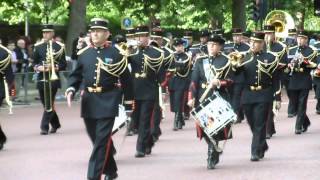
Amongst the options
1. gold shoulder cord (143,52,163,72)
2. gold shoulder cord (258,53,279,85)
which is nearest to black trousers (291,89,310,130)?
gold shoulder cord (258,53,279,85)

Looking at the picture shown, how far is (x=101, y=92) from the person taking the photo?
10.3 m

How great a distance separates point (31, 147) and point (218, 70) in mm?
4092

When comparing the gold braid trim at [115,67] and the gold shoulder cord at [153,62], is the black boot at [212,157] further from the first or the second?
the gold shoulder cord at [153,62]

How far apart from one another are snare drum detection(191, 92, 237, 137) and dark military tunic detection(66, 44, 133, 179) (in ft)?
5.60

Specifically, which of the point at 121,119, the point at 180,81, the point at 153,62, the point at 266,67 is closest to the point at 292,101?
the point at 180,81

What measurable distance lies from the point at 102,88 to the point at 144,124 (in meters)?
2.96

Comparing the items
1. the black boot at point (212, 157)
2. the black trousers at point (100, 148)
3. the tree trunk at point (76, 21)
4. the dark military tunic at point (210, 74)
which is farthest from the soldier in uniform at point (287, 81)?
the tree trunk at point (76, 21)

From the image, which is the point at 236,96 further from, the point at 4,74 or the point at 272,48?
the point at 4,74

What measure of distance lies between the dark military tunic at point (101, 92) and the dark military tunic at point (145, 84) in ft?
8.83

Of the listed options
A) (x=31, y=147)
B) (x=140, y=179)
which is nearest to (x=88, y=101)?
(x=140, y=179)

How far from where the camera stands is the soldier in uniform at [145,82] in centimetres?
1319

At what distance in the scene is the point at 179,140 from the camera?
1557cm

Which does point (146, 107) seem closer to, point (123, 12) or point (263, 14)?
point (263, 14)

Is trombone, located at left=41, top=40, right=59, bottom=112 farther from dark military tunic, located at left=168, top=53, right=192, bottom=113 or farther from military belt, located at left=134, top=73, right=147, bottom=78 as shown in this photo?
military belt, located at left=134, top=73, right=147, bottom=78
